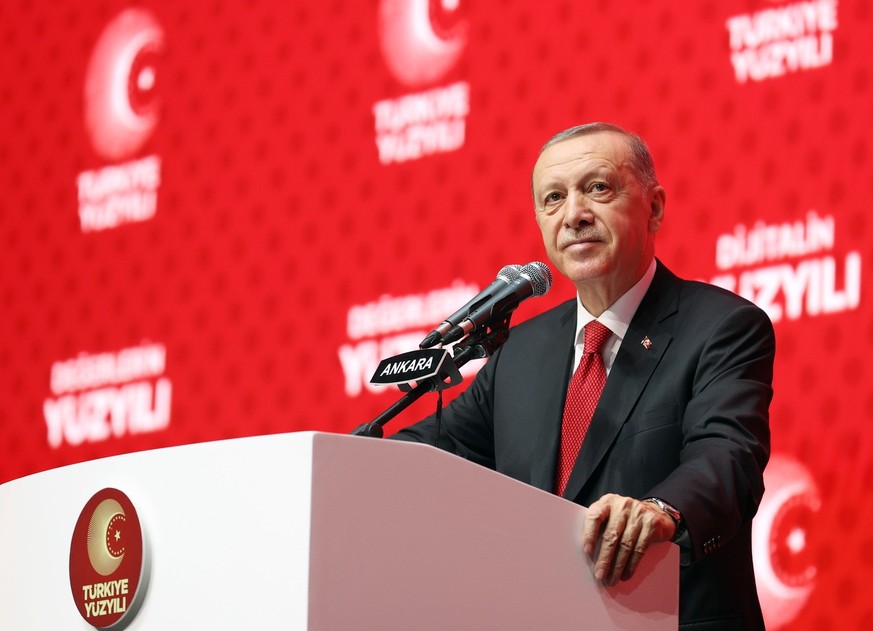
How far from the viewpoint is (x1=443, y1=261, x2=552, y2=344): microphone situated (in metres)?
1.81

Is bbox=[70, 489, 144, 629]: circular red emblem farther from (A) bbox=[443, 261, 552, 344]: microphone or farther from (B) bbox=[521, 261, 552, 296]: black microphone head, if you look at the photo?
(B) bbox=[521, 261, 552, 296]: black microphone head

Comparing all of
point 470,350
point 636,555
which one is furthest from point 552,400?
point 636,555

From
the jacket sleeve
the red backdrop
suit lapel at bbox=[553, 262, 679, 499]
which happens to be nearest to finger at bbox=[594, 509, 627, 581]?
the jacket sleeve

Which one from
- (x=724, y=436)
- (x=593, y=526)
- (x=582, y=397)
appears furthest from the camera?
(x=582, y=397)

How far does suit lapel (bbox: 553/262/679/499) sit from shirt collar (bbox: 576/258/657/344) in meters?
0.03

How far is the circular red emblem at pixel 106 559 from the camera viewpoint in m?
1.36

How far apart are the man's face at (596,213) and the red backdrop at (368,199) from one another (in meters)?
0.50

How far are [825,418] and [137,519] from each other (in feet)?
5.44

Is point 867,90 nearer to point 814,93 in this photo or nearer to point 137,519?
point 814,93

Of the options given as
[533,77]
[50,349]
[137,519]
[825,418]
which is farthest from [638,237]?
[50,349]

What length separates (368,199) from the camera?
3.35 m

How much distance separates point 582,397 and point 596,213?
348 millimetres

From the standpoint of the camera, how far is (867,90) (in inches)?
105

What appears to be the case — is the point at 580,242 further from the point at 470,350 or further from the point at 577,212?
the point at 470,350
